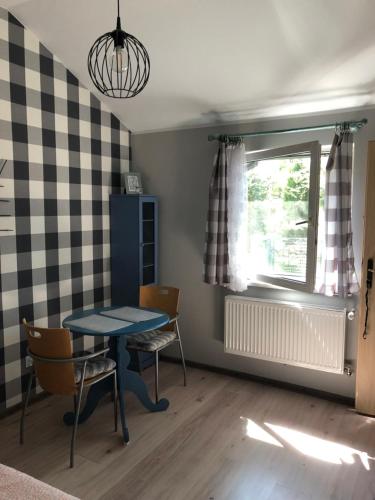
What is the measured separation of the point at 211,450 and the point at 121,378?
72cm

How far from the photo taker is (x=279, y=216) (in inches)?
124

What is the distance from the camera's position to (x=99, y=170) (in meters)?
3.61

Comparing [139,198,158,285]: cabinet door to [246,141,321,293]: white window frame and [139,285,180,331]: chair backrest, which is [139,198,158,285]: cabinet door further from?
[246,141,321,293]: white window frame

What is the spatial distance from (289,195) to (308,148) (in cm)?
38

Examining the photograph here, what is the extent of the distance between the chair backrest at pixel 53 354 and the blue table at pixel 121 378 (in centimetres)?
23

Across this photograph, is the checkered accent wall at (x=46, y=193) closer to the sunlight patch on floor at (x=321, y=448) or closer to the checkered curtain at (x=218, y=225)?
the checkered curtain at (x=218, y=225)

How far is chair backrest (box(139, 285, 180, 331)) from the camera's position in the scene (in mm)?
3359

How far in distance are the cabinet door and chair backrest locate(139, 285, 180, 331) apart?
0.36 metres

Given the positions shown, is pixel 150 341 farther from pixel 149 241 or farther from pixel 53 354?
pixel 149 241

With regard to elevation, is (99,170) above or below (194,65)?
below

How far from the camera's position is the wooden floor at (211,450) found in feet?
7.14

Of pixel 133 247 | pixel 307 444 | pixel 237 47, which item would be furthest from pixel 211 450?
pixel 237 47

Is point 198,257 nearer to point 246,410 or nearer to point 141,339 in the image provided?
point 141,339

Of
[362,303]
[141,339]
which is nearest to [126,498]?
[141,339]
